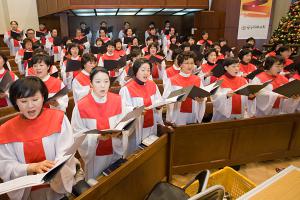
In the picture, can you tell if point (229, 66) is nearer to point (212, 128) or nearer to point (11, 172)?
point (212, 128)

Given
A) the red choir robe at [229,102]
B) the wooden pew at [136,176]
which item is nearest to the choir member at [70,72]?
the red choir robe at [229,102]

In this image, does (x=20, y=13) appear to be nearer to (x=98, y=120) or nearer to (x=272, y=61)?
(x=98, y=120)

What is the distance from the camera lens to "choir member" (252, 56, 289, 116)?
428cm

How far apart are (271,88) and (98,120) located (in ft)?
9.90

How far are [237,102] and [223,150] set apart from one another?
2.90 ft

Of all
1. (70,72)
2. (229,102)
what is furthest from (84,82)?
(229,102)

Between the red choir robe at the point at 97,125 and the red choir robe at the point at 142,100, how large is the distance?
439 mm

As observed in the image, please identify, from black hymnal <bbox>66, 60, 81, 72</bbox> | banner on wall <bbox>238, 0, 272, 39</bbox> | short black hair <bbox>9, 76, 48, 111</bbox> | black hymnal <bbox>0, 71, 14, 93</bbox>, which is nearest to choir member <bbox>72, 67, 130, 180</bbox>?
short black hair <bbox>9, 76, 48, 111</bbox>

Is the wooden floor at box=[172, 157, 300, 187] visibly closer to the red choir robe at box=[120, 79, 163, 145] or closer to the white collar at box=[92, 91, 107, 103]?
the red choir robe at box=[120, 79, 163, 145]

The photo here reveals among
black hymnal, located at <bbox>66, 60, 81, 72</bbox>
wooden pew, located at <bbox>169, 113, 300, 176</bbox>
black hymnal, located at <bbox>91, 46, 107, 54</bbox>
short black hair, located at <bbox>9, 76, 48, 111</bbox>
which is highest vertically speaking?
short black hair, located at <bbox>9, 76, 48, 111</bbox>

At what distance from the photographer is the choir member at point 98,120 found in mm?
2779

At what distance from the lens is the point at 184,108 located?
406 cm

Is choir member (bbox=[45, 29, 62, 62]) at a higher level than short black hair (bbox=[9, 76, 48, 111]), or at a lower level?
lower

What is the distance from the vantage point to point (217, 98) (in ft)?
Answer: 13.2
